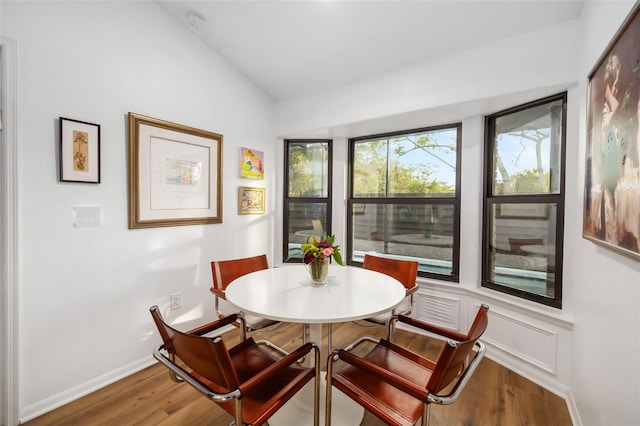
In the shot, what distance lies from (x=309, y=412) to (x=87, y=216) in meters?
1.96

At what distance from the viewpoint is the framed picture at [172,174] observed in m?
2.14

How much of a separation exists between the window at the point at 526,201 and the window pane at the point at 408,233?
0.40 m

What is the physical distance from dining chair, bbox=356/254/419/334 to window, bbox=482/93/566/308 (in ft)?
2.77

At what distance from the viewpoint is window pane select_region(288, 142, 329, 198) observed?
355 centimetres

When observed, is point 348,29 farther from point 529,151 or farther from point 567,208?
point 567,208

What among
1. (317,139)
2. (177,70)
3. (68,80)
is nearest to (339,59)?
(317,139)

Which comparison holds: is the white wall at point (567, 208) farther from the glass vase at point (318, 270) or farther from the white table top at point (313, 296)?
the glass vase at point (318, 270)

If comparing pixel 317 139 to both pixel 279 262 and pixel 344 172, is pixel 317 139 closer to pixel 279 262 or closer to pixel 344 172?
pixel 344 172

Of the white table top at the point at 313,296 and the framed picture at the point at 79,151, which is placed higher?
the framed picture at the point at 79,151

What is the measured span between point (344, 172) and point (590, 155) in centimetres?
223

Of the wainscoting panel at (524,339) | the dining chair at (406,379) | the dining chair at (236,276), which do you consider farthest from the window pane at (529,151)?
the dining chair at (236,276)

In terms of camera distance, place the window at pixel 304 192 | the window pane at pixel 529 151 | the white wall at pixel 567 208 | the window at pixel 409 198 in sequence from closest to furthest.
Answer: the white wall at pixel 567 208 < the window pane at pixel 529 151 < the window at pixel 409 198 < the window at pixel 304 192

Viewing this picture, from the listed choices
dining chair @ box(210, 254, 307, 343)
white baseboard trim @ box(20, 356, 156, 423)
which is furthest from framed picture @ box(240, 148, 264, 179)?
white baseboard trim @ box(20, 356, 156, 423)

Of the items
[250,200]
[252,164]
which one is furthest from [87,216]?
[252,164]
